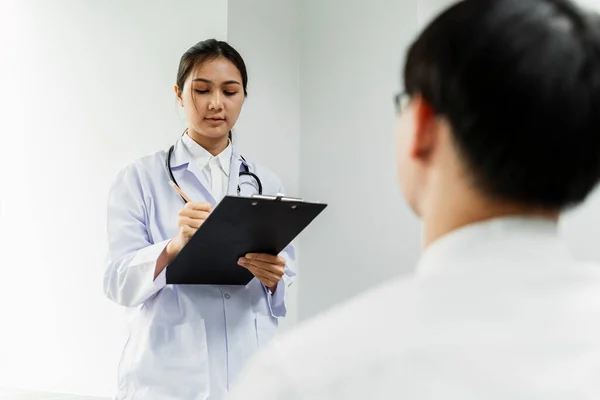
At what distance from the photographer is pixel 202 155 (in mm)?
1878

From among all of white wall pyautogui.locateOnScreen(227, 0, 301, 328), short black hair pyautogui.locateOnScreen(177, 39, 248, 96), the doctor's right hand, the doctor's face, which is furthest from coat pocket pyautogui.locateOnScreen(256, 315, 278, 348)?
white wall pyautogui.locateOnScreen(227, 0, 301, 328)

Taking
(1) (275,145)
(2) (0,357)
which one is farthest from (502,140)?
(2) (0,357)

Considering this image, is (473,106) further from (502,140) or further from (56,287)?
(56,287)

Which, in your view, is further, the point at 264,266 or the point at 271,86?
the point at 271,86

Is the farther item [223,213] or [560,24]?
[223,213]

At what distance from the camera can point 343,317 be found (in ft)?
1.66

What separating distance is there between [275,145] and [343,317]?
8.67 feet

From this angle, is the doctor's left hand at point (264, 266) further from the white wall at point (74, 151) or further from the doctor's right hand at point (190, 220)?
the white wall at point (74, 151)

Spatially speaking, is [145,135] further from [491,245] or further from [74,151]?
[491,245]

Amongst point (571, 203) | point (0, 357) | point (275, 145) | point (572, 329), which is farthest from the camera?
point (0, 357)

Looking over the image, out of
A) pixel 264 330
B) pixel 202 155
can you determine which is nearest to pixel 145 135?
pixel 202 155

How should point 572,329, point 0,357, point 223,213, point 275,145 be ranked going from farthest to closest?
point 0,357, point 275,145, point 223,213, point 572,329

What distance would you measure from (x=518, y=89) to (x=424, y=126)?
89mm

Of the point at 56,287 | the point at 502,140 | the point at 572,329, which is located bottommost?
the point at 56,287
